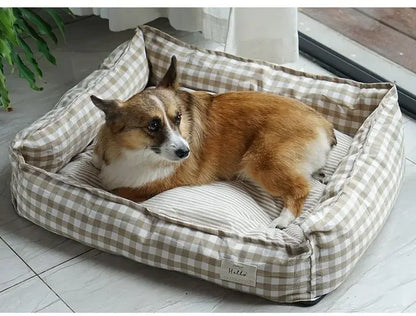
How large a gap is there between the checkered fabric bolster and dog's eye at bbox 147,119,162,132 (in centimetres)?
44

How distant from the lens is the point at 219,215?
259cm

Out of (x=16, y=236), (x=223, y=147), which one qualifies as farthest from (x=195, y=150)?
(x=16, y=236)

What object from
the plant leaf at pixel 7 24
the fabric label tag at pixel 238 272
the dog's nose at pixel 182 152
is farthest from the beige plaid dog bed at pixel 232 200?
the plant leaf at pixel 7 24

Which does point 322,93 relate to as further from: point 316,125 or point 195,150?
point 195,150

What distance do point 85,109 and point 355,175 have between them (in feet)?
3.37

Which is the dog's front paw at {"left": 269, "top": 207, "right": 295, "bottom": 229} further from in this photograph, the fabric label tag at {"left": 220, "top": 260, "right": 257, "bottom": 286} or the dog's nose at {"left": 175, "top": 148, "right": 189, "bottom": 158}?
the dog's nose at {"left": 175, "top": 148, "right": 189, "bottom": 158}

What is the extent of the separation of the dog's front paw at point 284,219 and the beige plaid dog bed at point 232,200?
0.09 feet

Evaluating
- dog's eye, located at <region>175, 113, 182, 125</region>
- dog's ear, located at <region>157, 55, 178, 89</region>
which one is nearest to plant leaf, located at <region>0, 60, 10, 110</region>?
dog's ear, located at <region>157, 55, 178, 89</region>

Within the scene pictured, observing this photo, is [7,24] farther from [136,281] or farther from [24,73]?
[136,281]

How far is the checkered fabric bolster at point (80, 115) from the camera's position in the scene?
9.18 ft

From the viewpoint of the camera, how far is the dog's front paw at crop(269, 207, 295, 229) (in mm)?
2611

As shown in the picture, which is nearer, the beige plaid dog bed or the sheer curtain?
the beige plaid dog bed

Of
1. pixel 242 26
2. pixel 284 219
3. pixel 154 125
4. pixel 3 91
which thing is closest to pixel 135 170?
pixel 154 125

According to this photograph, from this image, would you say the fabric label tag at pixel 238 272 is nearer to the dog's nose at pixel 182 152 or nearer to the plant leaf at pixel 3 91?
the dog's nose at pixel 182 152
